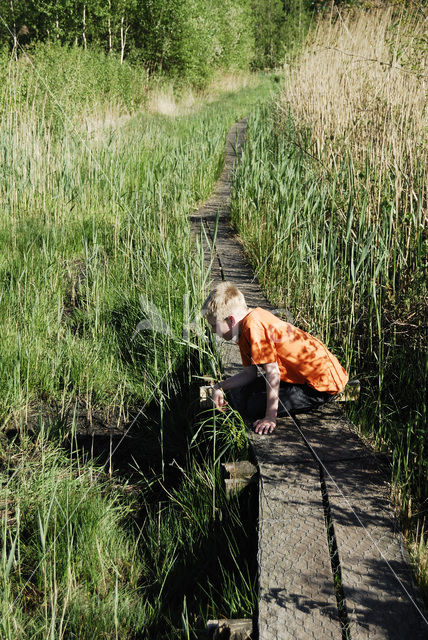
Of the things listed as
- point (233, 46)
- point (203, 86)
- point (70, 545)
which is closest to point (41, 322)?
point (70, 545)

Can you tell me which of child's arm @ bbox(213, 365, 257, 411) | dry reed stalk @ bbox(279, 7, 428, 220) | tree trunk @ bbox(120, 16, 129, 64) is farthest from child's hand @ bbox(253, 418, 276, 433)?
tree trunk @ bbox(120, 16, 129, 64)

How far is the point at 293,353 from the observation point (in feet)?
7.80

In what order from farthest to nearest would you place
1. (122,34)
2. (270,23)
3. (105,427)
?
(270,23) → (122,34) → (105,427)

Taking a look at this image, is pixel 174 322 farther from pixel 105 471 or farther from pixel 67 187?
pixel 67 187

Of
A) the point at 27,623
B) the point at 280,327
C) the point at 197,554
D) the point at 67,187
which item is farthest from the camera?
the point at 67,187

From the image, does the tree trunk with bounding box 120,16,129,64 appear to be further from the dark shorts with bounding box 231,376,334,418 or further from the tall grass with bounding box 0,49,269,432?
the dark shorts with bounding box 231,376,334,418

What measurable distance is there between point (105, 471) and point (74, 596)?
0.93 metres

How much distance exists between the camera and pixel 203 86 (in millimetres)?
22000

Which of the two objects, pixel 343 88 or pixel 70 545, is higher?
pixel 343 88

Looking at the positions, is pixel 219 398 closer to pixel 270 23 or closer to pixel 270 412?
pixel 270 412

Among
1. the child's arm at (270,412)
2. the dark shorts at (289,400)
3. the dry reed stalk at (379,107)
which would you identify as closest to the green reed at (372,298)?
the dry reed stalk at (379,107)

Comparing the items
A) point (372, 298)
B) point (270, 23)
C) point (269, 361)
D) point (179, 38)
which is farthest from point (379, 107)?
point (270, 23)

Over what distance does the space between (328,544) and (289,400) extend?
0.76 metres

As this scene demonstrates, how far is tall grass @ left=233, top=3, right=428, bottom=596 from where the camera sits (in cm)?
252
